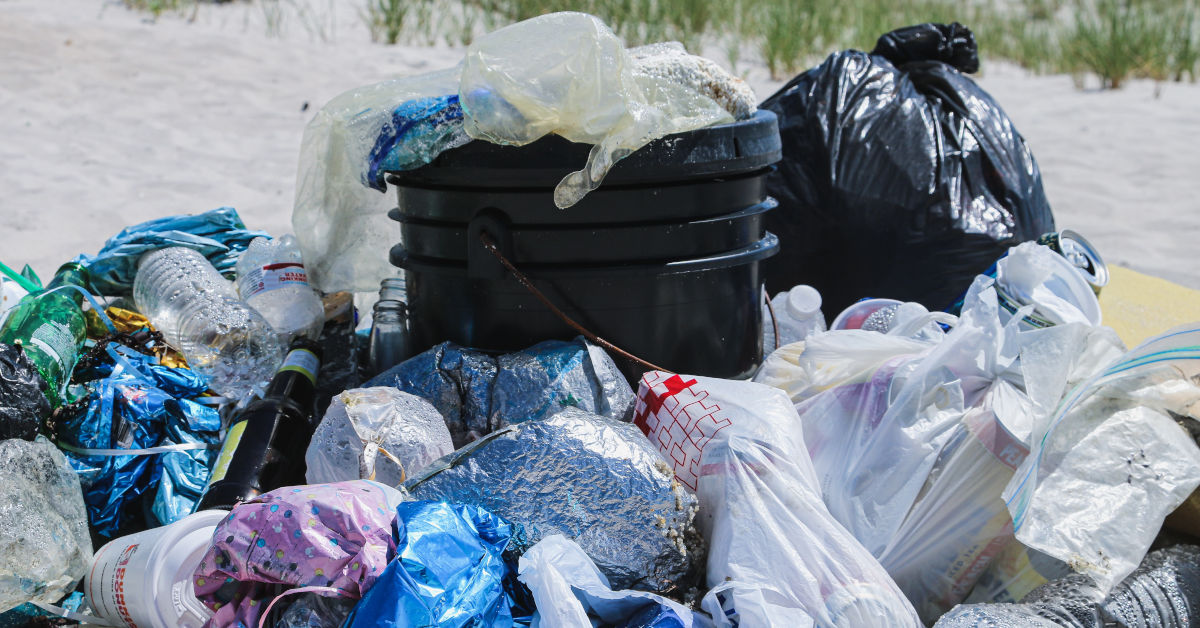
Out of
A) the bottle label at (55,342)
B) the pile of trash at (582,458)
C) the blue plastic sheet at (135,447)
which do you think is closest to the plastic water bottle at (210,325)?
the pile of trash at (582,458)

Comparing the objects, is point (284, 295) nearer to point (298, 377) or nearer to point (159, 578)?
point (298, 377)

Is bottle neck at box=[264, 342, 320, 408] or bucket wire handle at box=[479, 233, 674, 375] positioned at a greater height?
bucket wire handle at box=[479, 233, 674, 375]

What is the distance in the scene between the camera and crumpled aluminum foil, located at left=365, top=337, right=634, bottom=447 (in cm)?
200

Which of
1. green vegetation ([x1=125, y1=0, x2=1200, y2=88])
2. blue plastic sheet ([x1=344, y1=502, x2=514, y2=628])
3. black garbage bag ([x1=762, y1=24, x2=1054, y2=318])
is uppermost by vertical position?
green vegetation ([x1=125, y1=0, x2=1200, y2=88])

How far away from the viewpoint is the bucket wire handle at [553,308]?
2.02 m

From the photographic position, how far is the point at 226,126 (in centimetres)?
531

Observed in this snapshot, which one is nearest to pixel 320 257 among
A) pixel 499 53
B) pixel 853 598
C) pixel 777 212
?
pixel 499 53

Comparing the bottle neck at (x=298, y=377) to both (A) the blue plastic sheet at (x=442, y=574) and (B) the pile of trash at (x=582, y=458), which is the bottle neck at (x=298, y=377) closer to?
(B) the pile of trash at (x=582, y=458)

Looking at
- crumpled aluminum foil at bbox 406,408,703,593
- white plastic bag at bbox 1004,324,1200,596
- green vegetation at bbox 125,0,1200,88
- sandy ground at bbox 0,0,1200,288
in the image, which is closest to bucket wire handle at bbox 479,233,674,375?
crumpled aluminum foil at bbox 406,408,703,593

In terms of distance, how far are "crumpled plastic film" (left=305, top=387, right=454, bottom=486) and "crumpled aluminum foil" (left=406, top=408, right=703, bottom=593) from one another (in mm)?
98

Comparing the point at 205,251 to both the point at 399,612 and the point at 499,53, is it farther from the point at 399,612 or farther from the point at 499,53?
the point at 399,612

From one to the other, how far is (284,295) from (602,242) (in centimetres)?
99

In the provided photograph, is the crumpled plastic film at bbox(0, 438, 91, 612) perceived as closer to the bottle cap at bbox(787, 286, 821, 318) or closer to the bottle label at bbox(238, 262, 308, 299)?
the bottle label at bbox(238, 262, 308, 299)

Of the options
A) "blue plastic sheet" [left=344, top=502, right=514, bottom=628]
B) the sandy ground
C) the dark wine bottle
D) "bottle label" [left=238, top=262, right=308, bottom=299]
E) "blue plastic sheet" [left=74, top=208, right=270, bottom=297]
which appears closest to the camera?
"blue plastic sheet" [left=344, top=502, right=514, bottom=628]
